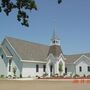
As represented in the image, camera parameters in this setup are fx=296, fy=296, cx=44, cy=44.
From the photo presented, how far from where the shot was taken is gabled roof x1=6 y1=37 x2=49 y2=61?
56.1m

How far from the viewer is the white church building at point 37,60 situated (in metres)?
55.0

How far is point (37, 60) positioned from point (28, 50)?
272 centimetres

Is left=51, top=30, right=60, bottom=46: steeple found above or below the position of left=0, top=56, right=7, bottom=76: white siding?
above

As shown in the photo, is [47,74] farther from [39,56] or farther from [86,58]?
[86,58]

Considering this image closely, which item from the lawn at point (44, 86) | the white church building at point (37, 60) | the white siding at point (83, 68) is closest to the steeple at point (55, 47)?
the white church building at point (37, 60)

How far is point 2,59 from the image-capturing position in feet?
181

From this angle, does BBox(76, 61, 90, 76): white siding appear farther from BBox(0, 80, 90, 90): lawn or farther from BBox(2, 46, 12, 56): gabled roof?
BBox(0, 80, 90, 90): lawn

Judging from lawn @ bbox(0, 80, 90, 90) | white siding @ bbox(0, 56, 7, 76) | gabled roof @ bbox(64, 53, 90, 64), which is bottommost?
lawn @ bbox(0, 80, 90, 90)

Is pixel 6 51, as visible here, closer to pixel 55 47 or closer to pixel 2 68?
pixel 2 68

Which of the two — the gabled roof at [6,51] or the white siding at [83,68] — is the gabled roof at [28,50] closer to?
the gabled roof at [6,51]

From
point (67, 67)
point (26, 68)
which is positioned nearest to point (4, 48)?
point (26, 68)

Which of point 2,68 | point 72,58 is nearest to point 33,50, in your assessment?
point 2,68

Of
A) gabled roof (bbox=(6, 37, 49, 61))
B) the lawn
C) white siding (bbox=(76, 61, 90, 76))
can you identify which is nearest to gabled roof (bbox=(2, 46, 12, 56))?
gabled roof (bbox=(6, 37, 49, 61))

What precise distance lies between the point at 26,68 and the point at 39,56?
5.59 metres
